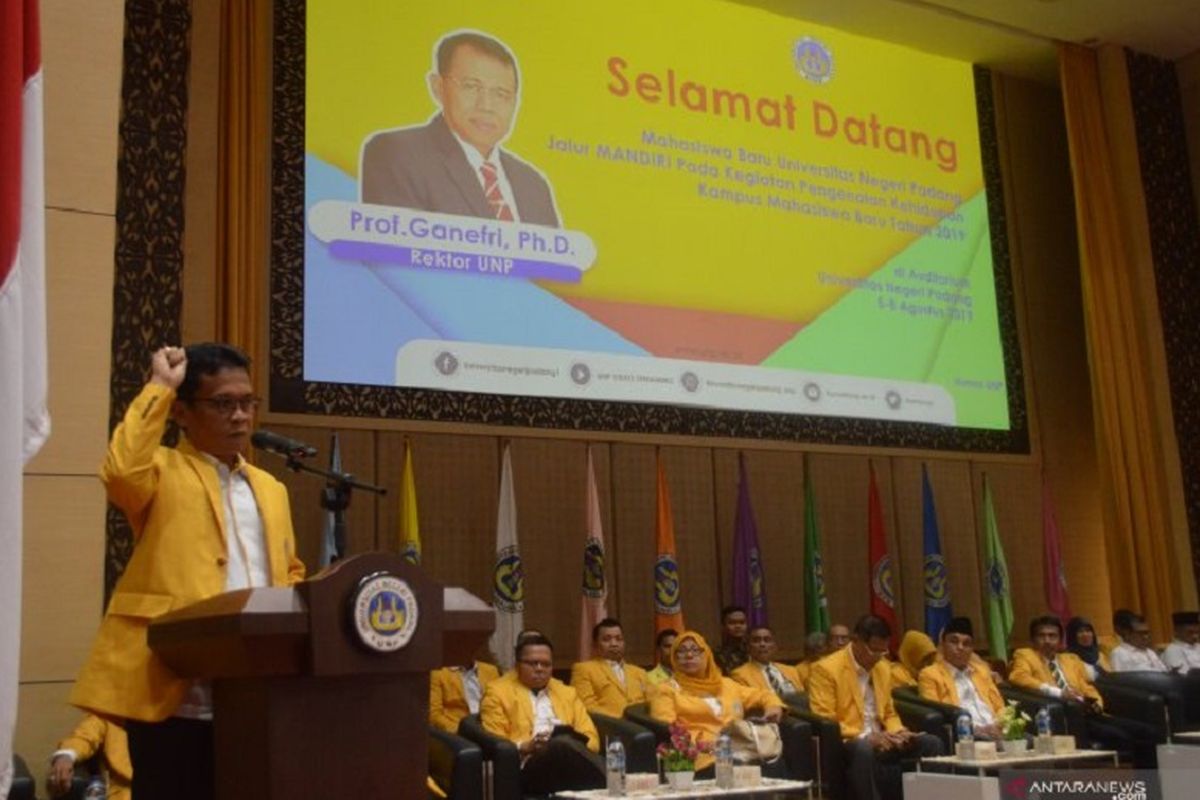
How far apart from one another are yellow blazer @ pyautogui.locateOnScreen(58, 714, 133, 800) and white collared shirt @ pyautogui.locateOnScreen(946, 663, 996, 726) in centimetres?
426

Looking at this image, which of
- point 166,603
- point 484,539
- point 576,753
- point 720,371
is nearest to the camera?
point 166,603

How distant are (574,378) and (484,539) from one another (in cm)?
103

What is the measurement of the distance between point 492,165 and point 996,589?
4208 millimetres

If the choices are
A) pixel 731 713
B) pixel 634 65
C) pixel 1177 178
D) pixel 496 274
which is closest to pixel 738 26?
pixel 634 65

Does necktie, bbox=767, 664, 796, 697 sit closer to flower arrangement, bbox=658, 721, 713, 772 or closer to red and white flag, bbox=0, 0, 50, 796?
flower arrangement, bbox=658, 721, 713, 772

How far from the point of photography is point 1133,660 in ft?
27.5

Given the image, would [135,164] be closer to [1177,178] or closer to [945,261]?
[945,261]

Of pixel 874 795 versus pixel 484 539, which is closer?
pixel 874 795

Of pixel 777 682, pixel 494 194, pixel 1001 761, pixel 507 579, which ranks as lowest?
pixel 1001 761

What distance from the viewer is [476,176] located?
752 cm

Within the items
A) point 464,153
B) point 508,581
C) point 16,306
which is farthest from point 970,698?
point 16,306

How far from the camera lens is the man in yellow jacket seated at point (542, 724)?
18.0ft

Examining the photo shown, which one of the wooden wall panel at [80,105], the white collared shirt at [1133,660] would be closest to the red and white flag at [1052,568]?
the white collared shirt at [1133,660]

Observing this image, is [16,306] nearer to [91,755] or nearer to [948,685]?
[91,755]
